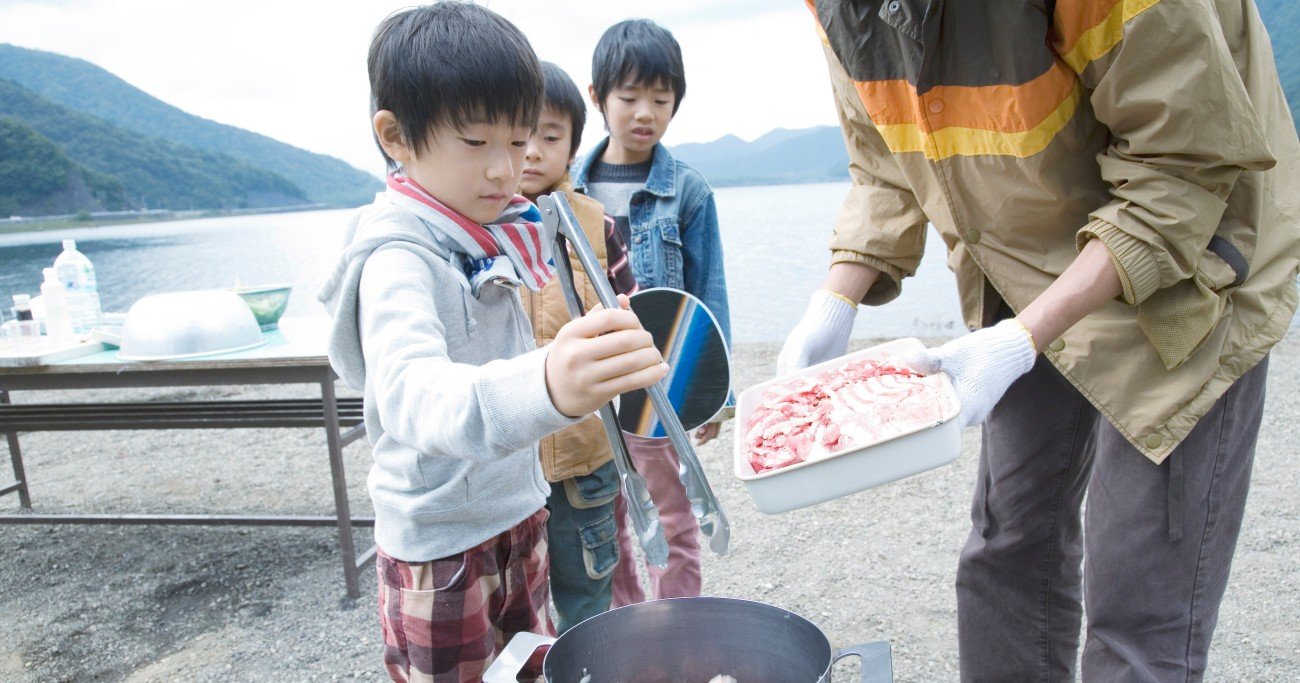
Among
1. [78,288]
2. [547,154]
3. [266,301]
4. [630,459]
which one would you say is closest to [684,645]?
[630,459]

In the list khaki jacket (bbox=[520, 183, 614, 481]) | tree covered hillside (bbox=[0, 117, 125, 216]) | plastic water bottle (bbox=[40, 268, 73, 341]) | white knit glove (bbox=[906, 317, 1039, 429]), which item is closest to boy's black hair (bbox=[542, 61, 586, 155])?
khaki jacket (bbox=[520, 183, 614, 481])

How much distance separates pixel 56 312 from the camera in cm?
341

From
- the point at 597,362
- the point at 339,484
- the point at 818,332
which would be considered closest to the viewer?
the point at 597,362

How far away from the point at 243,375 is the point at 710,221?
5.49 feet

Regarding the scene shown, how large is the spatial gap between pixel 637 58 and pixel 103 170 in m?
22.6

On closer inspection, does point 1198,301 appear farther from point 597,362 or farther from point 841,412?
point 597,362

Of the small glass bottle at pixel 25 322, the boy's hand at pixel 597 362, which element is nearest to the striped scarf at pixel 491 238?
the boy's hand at pixel 597 362

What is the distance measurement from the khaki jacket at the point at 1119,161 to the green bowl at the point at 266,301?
2650 millimetres

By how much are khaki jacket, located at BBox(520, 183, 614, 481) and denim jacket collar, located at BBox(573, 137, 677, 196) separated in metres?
0.44

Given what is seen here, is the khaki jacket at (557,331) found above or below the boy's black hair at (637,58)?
below

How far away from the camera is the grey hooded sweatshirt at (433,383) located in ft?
2.63

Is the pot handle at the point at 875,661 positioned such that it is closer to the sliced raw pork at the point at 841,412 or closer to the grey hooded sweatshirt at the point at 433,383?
the sliced raw pork at the point at 841,412

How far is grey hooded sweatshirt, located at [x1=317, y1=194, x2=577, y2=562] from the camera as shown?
0.80 meters

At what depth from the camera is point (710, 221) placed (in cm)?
259
